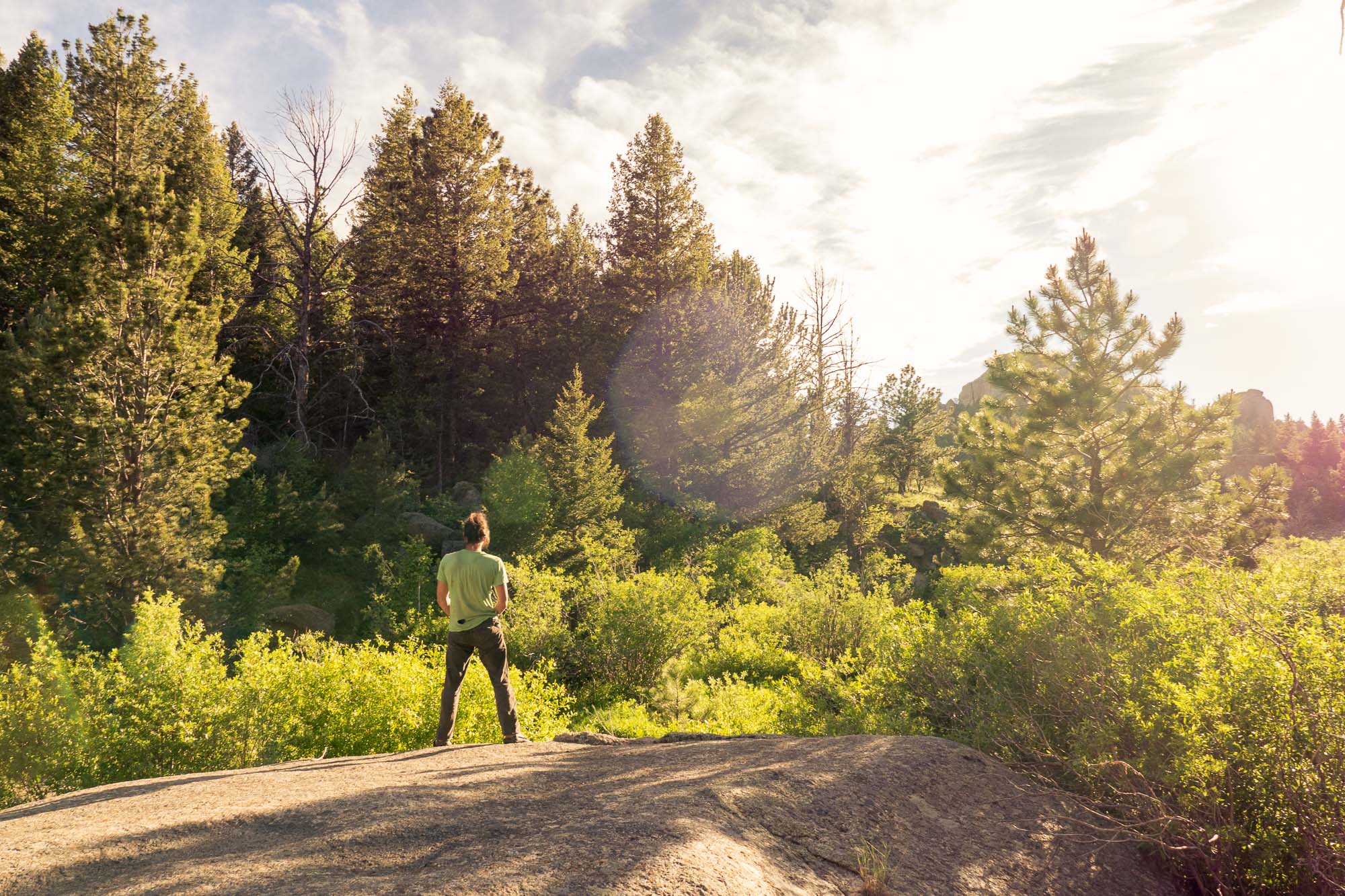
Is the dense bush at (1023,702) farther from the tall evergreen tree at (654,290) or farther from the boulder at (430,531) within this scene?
the tall evergreen tree at (654,290)

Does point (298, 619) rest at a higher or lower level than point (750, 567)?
lower

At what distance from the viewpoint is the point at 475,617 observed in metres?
6.45

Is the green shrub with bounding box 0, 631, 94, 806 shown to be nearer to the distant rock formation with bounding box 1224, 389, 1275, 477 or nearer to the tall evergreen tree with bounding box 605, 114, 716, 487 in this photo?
the tall evergreen tree with bounding box 605, 114, 716, 487

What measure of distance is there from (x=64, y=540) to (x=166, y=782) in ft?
48.7

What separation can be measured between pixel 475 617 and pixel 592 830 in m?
3.20

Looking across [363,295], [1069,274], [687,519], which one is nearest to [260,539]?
[363,295]

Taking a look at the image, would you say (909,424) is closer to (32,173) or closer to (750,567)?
(750,567)

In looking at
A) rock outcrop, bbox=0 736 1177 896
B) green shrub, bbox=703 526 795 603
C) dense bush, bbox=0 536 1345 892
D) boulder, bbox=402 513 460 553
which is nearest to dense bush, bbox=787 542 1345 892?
dense bush, bbox=0 536 1345 892

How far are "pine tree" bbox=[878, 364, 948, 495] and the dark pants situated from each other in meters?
40.6

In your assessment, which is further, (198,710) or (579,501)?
(579,501)

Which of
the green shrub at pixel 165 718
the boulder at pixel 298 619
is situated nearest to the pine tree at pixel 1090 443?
the green shrub at pixel 165 718

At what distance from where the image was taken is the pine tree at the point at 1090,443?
17422 mm

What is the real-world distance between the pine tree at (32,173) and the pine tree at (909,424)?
40.4 meters

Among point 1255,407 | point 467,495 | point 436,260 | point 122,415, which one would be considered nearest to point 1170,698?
point 122,415
